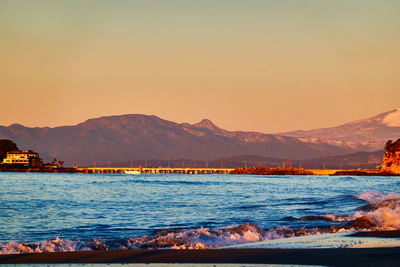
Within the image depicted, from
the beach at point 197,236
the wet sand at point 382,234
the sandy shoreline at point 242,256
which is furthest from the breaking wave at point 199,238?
the sandy shoreline at point 242,256

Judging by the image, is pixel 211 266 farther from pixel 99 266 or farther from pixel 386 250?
pixel 386 250

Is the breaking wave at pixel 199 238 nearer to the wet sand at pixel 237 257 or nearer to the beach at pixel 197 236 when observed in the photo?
the beach at pixel 197 236

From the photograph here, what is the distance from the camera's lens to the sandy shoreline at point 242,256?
499 inches

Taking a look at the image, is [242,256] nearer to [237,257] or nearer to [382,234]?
[237,257]

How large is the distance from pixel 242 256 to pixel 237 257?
0.66ft

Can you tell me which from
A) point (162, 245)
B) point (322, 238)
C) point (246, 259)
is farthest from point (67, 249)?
point (322, 238)

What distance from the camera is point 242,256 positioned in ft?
44.7

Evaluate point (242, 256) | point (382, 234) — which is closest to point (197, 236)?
point (242, 256)

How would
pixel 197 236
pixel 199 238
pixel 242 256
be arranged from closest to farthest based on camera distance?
pixel 242 256, pixel 199 238, pixel 197 236

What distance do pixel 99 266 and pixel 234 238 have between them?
7.24m

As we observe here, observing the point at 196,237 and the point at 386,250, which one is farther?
the point at 196,237

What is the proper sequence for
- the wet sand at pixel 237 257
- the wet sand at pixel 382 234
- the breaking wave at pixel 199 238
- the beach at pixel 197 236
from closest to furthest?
the wet sand at pixel 237 257
the beach at pixel 197 236
the breaking wave at pixel 199 238
the wet sand at pixel 382 234

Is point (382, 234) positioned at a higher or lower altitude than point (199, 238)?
higher

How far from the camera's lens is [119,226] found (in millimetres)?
23578
